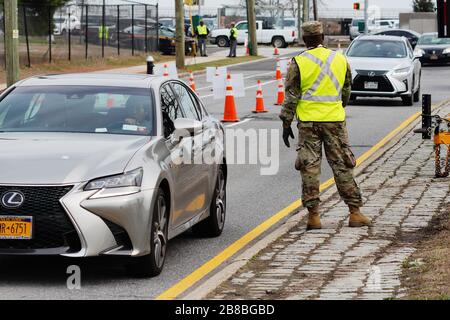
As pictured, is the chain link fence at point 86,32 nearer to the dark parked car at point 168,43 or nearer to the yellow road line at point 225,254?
the dark parked car at point 168,43

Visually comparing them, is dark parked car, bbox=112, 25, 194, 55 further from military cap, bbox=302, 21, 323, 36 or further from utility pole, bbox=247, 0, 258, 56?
military cap, bbox=302, 21, 323, 36

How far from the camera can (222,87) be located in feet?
105

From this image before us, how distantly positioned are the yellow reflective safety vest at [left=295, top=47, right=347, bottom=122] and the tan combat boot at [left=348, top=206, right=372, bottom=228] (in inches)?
33.5

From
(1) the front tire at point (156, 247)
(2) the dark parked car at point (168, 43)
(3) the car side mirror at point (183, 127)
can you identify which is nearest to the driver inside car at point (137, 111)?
(3) the car side mirror at point (183, 127)

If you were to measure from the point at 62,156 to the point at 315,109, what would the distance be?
2941mm

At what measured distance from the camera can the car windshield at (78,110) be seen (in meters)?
10.1

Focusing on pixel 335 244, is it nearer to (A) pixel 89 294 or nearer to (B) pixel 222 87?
(A) pixel 89 294

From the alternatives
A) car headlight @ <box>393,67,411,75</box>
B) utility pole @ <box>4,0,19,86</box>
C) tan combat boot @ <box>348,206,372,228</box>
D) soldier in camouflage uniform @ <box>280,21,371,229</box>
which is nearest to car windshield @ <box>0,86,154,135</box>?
soldier in camouflage uniform @ <box>280,21,371,229</box>

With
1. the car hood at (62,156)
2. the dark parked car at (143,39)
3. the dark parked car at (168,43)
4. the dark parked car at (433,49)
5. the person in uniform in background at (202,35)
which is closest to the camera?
the car hood at (62,156)

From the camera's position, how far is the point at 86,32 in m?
48.9

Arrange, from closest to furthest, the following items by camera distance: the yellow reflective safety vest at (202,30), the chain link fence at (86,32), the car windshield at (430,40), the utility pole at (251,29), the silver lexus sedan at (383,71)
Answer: the silver lexus sedan at (383,71) < the chain link fence at (86,32) < the car windshield at (430,40) < the yellow reflective safety vest at (202,30) < the utility pole at (251,29)

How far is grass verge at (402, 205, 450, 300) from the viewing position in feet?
26.6
